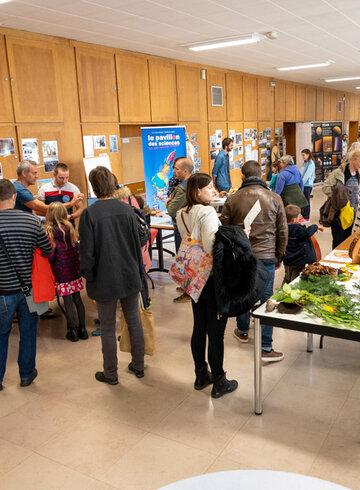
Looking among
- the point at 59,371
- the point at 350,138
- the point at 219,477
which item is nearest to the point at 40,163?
the point at 59,371

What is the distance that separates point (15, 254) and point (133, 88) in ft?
15.8

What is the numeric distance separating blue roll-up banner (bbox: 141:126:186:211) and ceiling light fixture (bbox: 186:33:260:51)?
1288mm

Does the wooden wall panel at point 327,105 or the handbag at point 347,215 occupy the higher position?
the wooden wall panel at point 327,105

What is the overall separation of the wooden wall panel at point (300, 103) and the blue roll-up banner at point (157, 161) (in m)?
6.92

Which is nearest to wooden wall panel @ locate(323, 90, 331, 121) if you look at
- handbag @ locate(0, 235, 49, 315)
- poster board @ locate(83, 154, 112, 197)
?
poster board @ locate(83, 154, 112, 197)

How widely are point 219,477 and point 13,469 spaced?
1793 millimetres

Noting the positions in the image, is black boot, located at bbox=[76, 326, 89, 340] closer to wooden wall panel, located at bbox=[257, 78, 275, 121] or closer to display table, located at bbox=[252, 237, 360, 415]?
display table, located at bbox=[252, 237, 360, 415]

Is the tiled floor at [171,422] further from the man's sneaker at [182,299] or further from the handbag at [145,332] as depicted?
the man's sneaker at [182,299]

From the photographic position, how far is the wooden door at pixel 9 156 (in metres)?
5.29

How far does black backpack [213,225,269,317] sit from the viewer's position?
268 centimetres

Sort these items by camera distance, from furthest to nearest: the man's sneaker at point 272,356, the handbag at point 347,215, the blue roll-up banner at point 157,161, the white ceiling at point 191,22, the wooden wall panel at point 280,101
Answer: the wooden wall panel at point 280,101
the blue roll-up banner at point 157,161
the handbag at point 347,215
the white ceiling at point 191,22
the man's sneaker at point 272,356

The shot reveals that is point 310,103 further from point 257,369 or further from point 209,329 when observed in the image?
point 257,369

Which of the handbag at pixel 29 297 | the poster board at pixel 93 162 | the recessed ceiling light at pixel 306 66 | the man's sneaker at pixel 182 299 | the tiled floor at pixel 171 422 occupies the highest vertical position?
the recessed ceiling light at pixel 306 66

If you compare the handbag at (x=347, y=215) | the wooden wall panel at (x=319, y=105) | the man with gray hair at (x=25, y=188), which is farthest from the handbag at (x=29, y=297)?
the wooden wall panel at (x=319, y=105)
